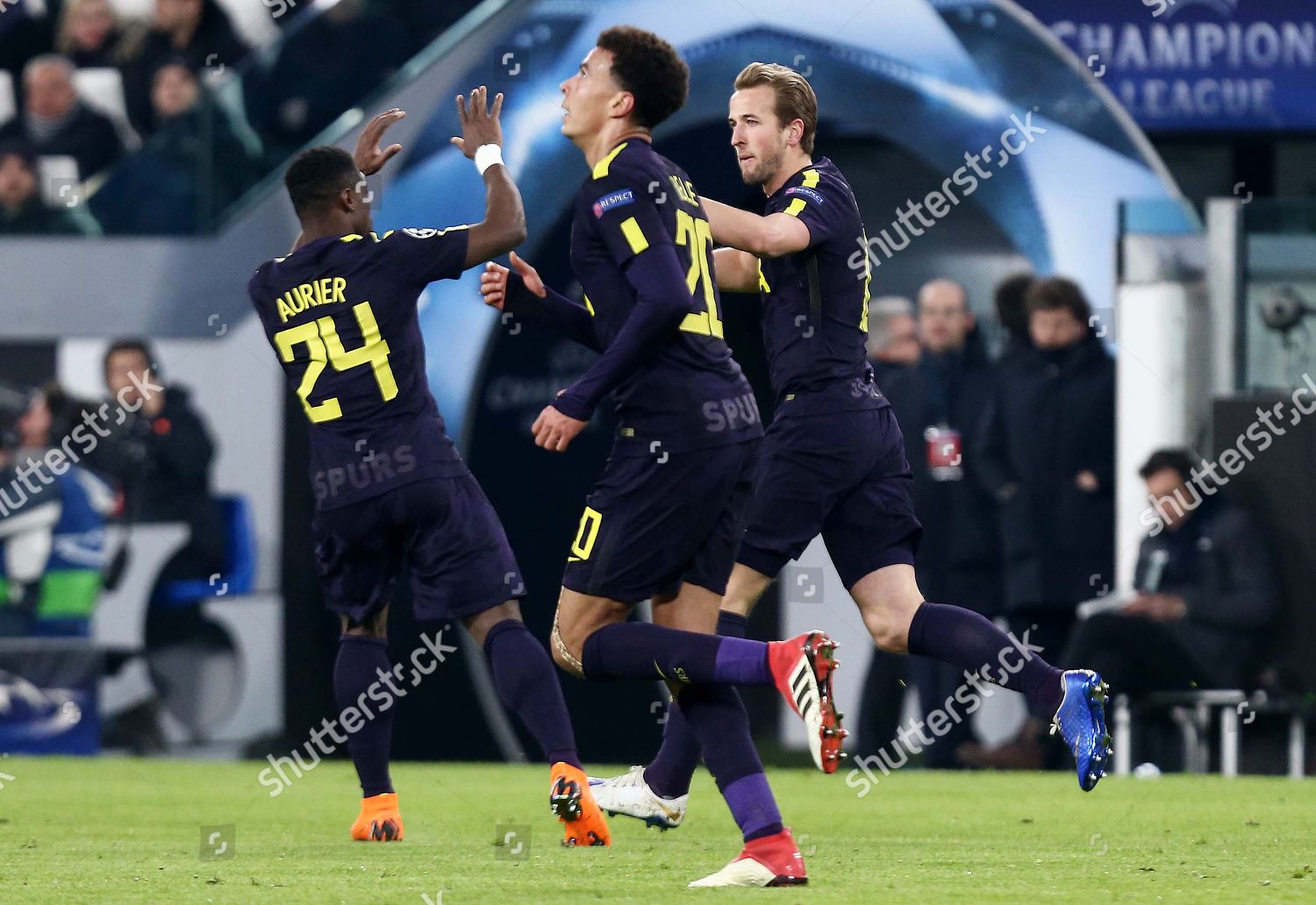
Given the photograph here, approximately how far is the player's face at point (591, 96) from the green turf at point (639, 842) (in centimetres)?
176

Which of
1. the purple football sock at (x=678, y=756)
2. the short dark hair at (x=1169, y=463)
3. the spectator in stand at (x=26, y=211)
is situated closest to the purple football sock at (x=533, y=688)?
the purple football sock at (x=678, y=756)

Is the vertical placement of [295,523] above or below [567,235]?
below

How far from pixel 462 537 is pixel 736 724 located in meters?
1.39

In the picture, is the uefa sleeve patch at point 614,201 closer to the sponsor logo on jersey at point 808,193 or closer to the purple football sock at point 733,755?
the sponsor logo on jersey at point 808,193

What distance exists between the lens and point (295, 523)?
32.5 ft

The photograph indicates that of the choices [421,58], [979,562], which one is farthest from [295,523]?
[979,562]

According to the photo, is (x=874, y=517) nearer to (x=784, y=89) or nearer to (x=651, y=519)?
(x=651, y=519)

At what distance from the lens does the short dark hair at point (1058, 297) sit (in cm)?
950

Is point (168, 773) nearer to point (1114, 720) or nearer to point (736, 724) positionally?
point (1114, 720)

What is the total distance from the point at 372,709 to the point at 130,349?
461cm

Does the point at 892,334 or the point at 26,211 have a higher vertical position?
the point at 26,211

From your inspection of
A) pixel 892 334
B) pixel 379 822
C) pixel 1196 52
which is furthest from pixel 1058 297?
pixel 379 822

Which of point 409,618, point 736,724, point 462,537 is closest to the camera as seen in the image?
point 736,724

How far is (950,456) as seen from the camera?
376 inches
